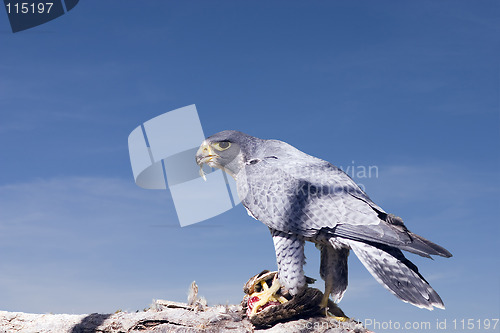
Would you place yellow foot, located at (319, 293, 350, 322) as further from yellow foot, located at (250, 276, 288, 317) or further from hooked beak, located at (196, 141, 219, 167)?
hooked beak, located at (196, 141, 219, 167)

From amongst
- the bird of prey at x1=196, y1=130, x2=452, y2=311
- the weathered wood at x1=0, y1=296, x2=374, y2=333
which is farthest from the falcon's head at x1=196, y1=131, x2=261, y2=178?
the weathered wood at x1=0, y1=296, x2=374, y2=333

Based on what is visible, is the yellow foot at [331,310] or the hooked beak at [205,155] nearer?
the yellow foot at [331,310]

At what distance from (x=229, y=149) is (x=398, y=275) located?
255 cm

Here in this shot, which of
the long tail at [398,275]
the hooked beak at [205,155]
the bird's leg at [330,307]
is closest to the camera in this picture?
the long tail at [398,275]

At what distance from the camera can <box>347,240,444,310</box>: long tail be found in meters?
5.20

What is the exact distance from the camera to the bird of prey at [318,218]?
5262 mm

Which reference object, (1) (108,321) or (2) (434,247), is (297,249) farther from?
(1) (108,321)

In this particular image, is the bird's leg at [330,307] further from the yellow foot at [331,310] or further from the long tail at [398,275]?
the long tail at [398,275]

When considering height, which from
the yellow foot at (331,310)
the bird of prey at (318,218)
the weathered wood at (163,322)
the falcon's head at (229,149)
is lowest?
the weathered wood at (163,322)

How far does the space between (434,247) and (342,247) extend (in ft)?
3.19

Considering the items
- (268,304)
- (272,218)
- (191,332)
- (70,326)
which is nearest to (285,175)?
(272,218)

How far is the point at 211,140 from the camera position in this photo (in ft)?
21.8

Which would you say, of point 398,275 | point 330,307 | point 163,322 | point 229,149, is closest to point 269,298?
point 330,307

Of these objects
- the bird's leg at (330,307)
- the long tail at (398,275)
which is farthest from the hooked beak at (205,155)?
the long tail at (398,275)
